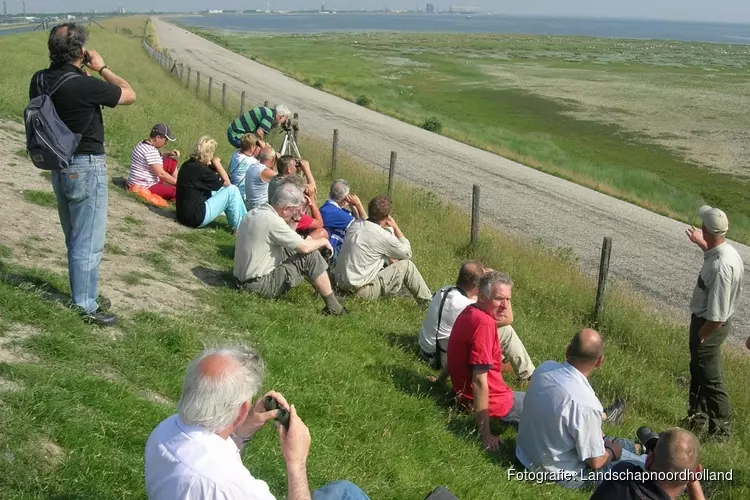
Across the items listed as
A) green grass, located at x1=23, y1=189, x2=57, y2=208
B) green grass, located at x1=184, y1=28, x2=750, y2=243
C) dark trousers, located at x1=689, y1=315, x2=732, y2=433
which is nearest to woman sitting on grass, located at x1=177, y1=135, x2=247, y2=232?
green grass, located at x1=23, y1=189, x2=57, y2=208

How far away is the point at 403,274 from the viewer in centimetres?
808

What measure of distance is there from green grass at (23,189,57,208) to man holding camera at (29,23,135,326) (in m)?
3.44

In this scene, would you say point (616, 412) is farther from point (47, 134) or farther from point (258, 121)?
point (258, 121)

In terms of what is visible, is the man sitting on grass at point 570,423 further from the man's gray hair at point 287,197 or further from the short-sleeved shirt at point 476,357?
the man's gray hair at point 287,197

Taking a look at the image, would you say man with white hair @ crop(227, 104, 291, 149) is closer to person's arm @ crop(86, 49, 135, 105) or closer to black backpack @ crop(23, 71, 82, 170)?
person's arm @ crop(86, 49, 135, 105)

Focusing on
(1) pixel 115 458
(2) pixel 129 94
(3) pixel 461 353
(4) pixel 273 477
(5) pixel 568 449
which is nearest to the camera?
(1) pixel 115 458

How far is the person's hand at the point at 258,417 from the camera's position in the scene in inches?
124

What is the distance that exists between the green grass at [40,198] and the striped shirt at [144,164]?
1.57 meters

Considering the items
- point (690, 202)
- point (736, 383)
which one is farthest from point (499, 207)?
point (736, 383)

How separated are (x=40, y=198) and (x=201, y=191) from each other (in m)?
1.79

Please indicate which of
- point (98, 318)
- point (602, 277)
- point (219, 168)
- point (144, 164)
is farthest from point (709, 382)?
point (144, 164)

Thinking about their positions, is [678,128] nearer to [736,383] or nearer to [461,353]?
[736,383]

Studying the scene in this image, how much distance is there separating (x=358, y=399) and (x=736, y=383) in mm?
4824

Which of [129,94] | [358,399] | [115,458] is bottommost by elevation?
[358,399]
